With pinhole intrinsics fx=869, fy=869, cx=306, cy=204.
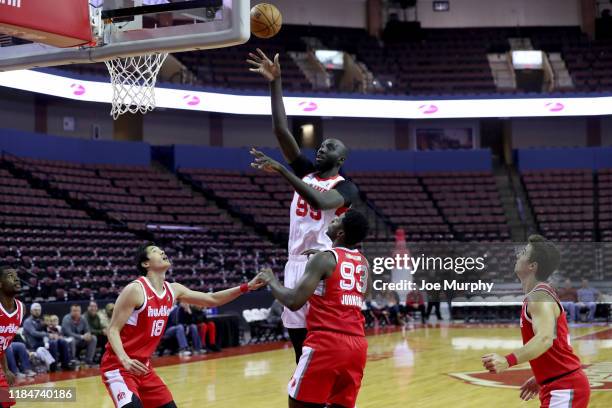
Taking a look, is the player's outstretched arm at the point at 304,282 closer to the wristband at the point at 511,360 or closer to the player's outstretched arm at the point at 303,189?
the player's outstretched arm at the point at 303,189

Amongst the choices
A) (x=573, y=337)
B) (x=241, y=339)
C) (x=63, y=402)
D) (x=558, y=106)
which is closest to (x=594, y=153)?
(x=558, y=106)

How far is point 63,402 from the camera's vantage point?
363 inches

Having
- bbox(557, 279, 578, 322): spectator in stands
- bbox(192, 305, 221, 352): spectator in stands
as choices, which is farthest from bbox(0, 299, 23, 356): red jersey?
bbox(557, 279, 578, 322): spectator in stands

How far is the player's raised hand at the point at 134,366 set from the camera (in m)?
4.98

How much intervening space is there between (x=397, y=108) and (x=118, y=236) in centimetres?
1165

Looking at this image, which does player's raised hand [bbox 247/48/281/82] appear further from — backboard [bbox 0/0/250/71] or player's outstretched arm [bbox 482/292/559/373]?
player's outstretched arm [bbox 482/292/559/373]

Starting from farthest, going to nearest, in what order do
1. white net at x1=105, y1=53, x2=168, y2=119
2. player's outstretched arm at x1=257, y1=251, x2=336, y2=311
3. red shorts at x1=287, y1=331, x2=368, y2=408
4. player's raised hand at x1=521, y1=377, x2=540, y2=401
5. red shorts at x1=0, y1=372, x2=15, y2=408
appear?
white net at x1=105, y1=53, x2=168, y2=119
red shorts at x1=0, y1=372, x2=15, y2=408
player's raised hand at x1=521, y1=377, x2=540, y2=401
red shorts at x1=287, y1=331, x2=368, y2=408
player's outstretched arm at x1=257, y1=251, x2=336, y2=311

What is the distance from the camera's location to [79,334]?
12359 millimetres

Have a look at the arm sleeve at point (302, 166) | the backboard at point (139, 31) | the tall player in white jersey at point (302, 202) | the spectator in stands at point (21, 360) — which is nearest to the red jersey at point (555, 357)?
the tall player in white jersey at point (302, 202)

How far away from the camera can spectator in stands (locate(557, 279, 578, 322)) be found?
19812mm

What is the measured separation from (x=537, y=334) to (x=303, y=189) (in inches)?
55.0

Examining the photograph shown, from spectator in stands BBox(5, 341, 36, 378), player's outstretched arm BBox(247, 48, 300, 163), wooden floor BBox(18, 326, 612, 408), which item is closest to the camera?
player's outstretched arm BBox(247, 48, 300, 163)

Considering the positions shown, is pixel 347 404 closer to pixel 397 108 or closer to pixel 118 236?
pixel 118 236

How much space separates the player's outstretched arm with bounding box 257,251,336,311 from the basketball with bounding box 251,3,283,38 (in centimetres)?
181
